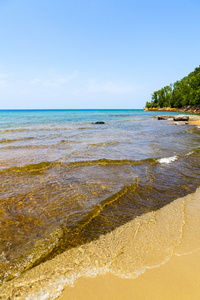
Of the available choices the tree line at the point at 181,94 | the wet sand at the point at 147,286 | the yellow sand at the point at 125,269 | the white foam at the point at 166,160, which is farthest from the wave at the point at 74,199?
the tree line at the point at 181,94

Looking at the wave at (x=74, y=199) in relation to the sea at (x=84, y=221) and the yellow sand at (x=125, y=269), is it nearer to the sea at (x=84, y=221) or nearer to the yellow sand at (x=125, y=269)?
the sea at (x=84, y=221)

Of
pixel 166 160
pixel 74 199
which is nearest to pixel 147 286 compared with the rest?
pixel 74 199

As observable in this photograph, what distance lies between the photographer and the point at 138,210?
169 inches

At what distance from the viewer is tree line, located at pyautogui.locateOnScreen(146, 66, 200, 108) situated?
258 feet

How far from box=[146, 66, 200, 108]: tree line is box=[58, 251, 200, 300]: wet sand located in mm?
82864

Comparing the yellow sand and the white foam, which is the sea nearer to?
the yellow sand

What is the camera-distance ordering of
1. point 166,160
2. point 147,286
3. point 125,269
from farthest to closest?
point 166,160, point 125,269, point 147,286

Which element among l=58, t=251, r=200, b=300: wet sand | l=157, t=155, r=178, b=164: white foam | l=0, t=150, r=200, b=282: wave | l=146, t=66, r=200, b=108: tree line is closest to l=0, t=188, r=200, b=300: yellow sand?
l=58, t=251, r=200, b=300: wet sand

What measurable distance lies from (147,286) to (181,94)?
105 metres

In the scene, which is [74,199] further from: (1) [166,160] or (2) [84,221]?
(1) [166,160]

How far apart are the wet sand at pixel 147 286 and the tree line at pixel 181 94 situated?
82.9 metres

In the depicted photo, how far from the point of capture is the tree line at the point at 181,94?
78.6m

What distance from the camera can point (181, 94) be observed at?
91438mm

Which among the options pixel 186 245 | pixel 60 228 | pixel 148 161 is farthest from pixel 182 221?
pixel 148 161
